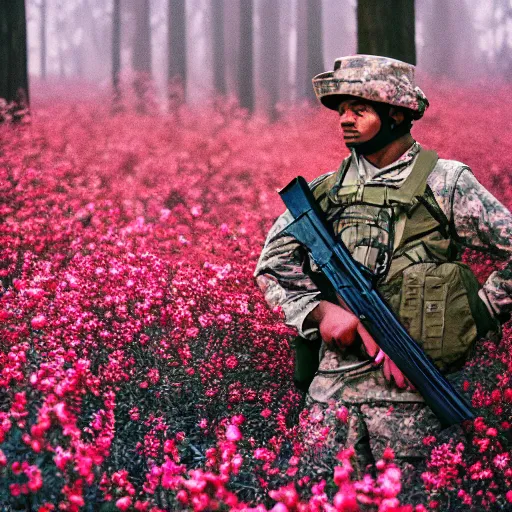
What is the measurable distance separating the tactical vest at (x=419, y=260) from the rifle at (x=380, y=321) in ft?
0.21

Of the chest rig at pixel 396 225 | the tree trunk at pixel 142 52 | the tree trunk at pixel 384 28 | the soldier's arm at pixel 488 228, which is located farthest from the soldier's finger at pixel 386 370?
the tree trunk at pixel 142 52

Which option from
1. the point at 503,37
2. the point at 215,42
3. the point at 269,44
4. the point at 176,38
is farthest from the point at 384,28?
the point at 269,44

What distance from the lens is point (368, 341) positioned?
272 cm

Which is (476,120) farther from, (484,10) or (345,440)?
(345,440)

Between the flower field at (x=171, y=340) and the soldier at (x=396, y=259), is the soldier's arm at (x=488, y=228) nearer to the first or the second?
the soldier at (x=396, y=259)

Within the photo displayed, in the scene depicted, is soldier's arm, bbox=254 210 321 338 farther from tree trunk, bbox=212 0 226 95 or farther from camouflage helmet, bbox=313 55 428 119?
tree trunk, bbox=212 0 226 95

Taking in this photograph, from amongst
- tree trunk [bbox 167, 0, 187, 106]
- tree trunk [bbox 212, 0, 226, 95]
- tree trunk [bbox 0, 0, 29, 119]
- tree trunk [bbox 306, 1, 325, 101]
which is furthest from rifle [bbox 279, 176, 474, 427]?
tree trunk [bbox 212, 0, 226, 95]

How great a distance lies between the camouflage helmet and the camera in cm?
274

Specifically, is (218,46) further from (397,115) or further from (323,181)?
(397,115)

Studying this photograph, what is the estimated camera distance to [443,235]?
2.79m

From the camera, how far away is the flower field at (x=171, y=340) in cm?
289

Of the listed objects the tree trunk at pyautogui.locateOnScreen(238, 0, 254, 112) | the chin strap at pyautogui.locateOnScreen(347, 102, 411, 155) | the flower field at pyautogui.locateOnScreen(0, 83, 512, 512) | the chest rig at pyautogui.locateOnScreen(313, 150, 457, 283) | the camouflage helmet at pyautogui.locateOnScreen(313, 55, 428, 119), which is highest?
the tree trunk at pyautogui.locateOnScreen(238, 0, 254, 112)

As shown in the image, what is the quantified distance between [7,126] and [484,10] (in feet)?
18.4

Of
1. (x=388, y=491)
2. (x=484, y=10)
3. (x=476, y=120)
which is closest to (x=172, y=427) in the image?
(x=388, y=491)
